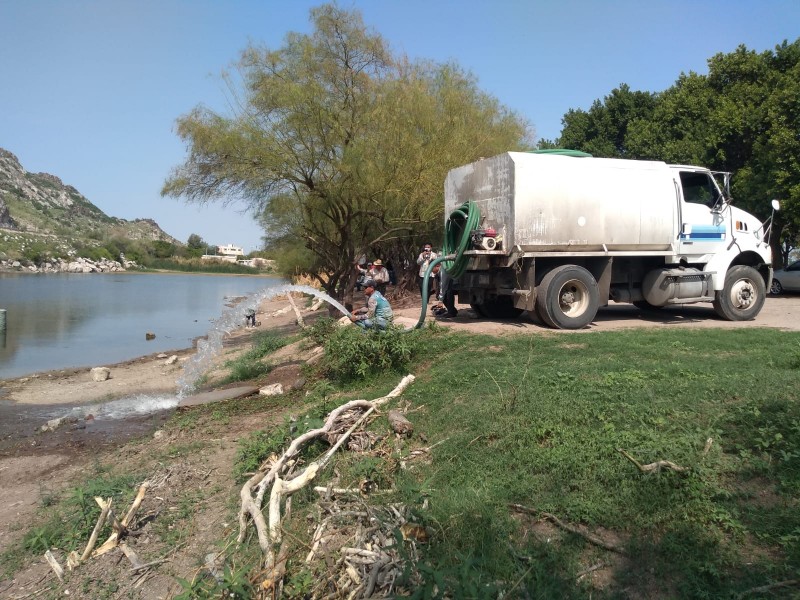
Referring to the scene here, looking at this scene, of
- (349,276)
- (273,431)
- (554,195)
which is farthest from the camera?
(349,276)

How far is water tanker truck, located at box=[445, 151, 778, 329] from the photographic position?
439 inches

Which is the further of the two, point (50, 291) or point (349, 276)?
point (50, 291)

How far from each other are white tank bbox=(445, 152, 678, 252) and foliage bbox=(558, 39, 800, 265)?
11671 millimetres

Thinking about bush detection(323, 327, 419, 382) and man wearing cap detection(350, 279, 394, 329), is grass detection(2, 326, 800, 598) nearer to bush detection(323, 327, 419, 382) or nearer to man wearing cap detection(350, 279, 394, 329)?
bush detection(323, 327, 419, 382)

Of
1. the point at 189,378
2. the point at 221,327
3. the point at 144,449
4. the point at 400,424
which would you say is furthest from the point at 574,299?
the point at 189,378

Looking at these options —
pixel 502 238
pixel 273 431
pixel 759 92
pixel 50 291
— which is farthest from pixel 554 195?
pixel 50 291

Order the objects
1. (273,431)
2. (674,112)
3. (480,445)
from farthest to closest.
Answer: (674,112)
(273,431)
(480,445)

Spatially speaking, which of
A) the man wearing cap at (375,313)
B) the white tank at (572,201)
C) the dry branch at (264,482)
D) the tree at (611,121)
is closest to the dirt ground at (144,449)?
the dry branch at (264,482)

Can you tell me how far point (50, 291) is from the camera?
51.3 m

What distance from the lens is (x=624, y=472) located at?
15.6 ft

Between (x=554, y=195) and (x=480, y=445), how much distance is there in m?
6.68

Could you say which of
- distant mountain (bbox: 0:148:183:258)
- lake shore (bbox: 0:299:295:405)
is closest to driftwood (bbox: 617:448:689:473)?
lake shore (bbox: 0:299:295:405)

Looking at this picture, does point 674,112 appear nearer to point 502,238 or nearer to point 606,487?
point 502,238

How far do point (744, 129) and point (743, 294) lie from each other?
13.3 m
